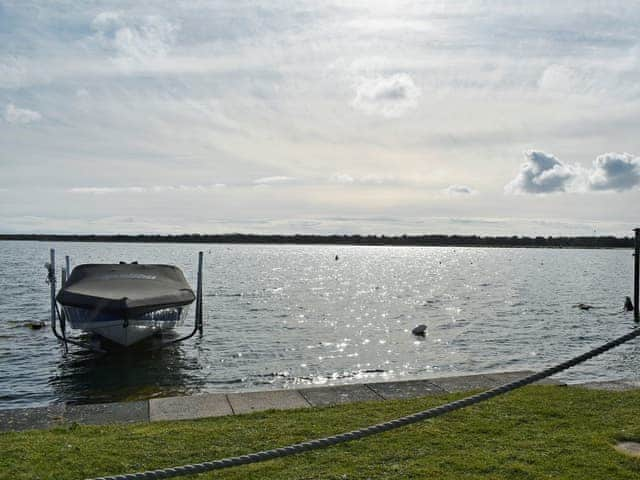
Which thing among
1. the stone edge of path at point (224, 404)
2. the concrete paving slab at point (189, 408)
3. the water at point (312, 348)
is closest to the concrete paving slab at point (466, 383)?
the stone edge of path at point (224, 404)

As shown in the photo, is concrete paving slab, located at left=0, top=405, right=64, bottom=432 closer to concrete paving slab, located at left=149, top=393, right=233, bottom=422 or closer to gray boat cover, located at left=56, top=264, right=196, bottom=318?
concrete paving slab, located at left=149, top=393, right=233, bottom=422

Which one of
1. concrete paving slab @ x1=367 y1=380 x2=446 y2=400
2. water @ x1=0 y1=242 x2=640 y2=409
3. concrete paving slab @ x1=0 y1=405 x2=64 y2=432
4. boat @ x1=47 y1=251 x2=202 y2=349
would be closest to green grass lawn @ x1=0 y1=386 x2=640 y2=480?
concrete paving slab @ x1=0 y1=405 x2=64 y2=432

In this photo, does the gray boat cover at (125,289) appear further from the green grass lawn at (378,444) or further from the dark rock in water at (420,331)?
the dark rock in water at (420,331)

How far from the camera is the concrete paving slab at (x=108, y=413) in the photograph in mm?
7965

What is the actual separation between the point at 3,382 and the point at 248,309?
687 inches

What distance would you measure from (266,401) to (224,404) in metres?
0.67

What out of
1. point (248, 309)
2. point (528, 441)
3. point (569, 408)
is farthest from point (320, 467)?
point (248, 309)

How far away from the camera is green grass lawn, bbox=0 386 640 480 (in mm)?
5586

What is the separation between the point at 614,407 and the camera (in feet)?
25.9

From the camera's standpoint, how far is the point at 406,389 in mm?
9680

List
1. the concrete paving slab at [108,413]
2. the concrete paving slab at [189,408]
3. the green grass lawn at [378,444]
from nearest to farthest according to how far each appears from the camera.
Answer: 1. the green grass lawn at [378,444]
2. the concrete paving slab at [108,413]
3. the concrete paving slab at [189,408]

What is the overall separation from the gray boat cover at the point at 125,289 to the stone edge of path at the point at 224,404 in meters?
7.00

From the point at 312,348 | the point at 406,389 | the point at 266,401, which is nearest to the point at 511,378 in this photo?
the point at 406,389

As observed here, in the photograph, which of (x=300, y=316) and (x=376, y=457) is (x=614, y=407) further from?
(x=300, y=316)
